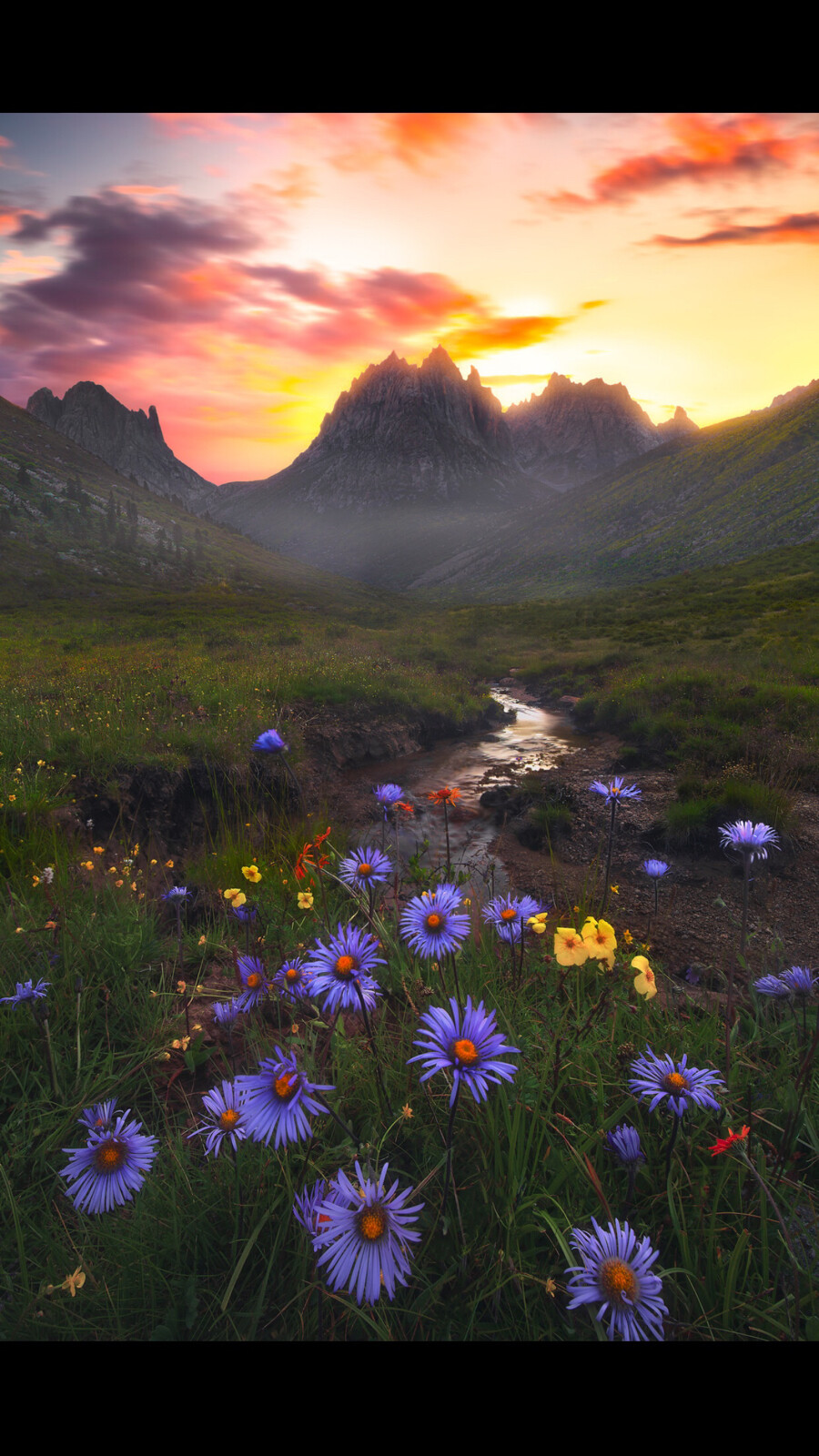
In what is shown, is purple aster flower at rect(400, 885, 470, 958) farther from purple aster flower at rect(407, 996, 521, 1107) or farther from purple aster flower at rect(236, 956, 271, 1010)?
purple aster flower at rect(236, 956, 271, 1010)

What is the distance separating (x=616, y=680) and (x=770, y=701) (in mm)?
5431

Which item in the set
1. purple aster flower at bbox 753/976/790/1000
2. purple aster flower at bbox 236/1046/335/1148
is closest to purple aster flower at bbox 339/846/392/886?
purple aster flower at bbox 236/1046/335/1148

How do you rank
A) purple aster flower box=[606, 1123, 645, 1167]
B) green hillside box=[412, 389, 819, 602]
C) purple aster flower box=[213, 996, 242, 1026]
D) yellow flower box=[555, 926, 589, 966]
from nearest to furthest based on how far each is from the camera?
1. purple aster flower box=[606, 1123, 645, 1167]
2. yellow flower box=[555, 926, 589, 966]
3. purple aster flower box=[213, 996, 242, 1026]
4. green hillside box=[412, 389, 819, 602]

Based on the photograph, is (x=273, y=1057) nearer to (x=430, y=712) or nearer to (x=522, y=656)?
(x=430, y=712)

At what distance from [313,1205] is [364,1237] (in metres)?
0.14

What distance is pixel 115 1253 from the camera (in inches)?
54.2

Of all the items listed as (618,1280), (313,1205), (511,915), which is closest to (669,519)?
(511,915)

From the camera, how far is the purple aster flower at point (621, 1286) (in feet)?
3.28

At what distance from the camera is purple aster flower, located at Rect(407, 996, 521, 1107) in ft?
3.63

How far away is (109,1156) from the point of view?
136 cm

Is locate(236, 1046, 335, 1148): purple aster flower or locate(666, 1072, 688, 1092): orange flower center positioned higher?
locate(236, 1046, 335, 1148): purple aster flower

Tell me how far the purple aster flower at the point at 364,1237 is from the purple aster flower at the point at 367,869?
37.9 inches

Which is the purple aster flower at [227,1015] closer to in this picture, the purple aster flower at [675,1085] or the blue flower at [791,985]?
the purple aster flower at [675,1085]

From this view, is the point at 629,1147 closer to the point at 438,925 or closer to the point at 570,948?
the point at 570,948
